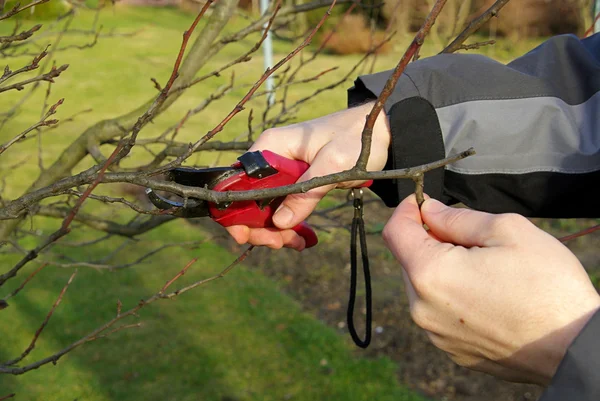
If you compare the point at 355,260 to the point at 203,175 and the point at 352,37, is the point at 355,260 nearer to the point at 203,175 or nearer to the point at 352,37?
the point at 203,175

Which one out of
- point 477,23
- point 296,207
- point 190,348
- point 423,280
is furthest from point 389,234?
point 190,348

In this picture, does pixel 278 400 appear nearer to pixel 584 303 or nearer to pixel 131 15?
pixel 584 303

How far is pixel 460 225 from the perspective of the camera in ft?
3.94

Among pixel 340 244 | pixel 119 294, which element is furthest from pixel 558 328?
pixel 340 244

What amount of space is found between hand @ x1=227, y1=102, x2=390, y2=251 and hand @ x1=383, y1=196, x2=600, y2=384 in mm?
348

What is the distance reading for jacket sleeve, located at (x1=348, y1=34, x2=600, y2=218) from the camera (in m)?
1.63

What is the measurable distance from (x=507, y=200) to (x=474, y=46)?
416mm

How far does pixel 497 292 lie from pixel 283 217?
0.68 metres

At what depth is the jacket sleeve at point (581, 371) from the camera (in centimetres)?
90

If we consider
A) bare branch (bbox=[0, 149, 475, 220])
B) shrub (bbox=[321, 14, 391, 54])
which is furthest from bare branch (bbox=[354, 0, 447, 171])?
shrub (bbox=[321, 14, 391, 54])

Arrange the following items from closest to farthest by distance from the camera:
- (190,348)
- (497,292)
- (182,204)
→ (497,292) → (182,204) → (190,348)

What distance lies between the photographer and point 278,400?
372 cm

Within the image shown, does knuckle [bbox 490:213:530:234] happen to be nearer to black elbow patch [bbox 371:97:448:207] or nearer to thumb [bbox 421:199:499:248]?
thumb [bbox 421:199:499:248]

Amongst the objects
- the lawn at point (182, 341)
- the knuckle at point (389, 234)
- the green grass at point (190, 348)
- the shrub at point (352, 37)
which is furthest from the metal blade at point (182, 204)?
the shrub at point (352, 37)
